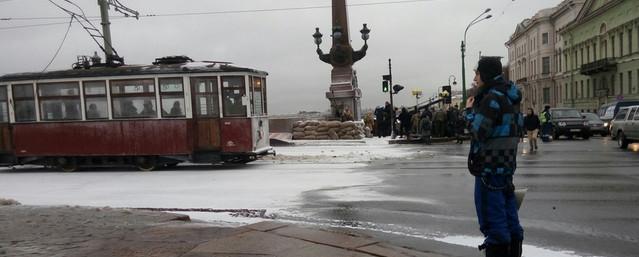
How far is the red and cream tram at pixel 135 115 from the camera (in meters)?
14.8

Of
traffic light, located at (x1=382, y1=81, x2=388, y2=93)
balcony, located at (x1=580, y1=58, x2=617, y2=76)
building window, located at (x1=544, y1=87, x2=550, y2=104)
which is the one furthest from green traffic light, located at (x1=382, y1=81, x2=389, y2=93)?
building window, located at (x1=544, y1=87, x2=550, y2=104)

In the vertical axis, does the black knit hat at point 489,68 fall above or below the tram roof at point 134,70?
below

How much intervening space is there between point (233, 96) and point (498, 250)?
37.4 feet

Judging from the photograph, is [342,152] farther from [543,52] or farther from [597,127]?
[543,52]

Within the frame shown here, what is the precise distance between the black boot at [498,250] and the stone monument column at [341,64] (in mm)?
22781

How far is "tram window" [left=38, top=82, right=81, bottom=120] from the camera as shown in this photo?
15.3 metres

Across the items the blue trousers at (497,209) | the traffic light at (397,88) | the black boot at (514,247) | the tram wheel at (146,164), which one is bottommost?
the tram wheel at (146,164)

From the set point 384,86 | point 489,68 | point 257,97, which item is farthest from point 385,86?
point 489,68

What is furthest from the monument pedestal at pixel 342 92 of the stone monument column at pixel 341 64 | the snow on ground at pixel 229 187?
the snow on ground at pixel 229 187

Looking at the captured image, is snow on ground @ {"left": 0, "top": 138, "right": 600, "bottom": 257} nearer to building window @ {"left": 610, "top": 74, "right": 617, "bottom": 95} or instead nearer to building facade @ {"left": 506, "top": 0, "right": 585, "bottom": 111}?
building window @ {"left": 610, "top": 74, "right": 617, "bottom": 95}

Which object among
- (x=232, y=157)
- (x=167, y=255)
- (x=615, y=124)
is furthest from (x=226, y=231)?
(x=615, y=124)

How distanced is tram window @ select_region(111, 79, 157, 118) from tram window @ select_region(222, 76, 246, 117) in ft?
6.63

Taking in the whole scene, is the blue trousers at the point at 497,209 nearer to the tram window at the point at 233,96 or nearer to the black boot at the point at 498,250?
the black boot at the point at 498,250

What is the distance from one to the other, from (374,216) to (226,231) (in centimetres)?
246
